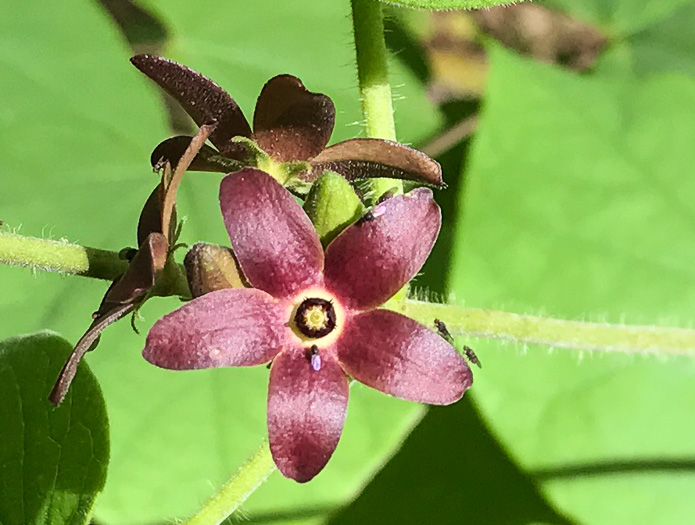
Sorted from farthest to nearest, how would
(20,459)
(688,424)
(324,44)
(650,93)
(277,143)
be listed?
(324,44) < (650,93) < (688,424) < (20,459) < (277,143)

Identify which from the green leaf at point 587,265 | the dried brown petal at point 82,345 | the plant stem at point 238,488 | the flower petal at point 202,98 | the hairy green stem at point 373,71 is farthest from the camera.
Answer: the green leaf at point 587,265

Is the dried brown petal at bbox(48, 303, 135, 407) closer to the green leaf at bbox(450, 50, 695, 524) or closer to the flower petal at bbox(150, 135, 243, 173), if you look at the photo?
the flower petal at bbox(150, 135, 243, 173)

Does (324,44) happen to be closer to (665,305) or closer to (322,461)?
(665,305)

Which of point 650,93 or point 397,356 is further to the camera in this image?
point 650,93

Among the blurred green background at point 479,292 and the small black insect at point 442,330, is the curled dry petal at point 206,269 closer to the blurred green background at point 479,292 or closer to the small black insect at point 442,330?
the small black insect at point 442,330

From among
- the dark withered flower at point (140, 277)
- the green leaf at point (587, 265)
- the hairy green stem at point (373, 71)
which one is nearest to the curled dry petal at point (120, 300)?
the dark withered flower at point (140, 277)

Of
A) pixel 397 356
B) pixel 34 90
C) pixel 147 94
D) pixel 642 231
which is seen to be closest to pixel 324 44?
pixel 147 94

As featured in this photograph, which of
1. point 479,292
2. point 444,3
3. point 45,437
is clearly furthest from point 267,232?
point 479,292
